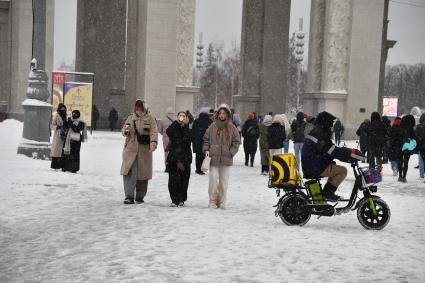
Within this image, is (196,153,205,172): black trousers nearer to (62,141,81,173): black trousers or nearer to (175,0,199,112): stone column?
(62,141,81,173): black trousers

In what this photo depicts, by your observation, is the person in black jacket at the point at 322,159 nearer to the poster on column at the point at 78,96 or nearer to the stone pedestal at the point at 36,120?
the stone pedestal at the point at 36,120

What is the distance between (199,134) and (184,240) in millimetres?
10453

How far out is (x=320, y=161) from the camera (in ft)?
32.7

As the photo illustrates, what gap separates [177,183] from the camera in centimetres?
1208

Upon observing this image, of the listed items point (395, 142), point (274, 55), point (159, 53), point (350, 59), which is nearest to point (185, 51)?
point (159, 53)

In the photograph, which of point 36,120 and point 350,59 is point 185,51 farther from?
point 36,120

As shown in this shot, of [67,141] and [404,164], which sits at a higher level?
[67,141]

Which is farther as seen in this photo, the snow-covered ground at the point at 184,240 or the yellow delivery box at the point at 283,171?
the yellow delivery box at the point at 283,171

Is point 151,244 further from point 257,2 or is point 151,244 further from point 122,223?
point 257,2

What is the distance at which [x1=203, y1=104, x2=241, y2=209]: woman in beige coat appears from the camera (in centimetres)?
1196

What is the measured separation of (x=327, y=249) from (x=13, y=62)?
36.2 metres

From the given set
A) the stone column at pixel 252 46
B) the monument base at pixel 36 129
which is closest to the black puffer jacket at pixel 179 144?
the monument base at pixel 36 129

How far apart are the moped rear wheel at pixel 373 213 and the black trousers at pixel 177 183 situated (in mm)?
3365

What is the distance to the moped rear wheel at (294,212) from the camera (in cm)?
1005
